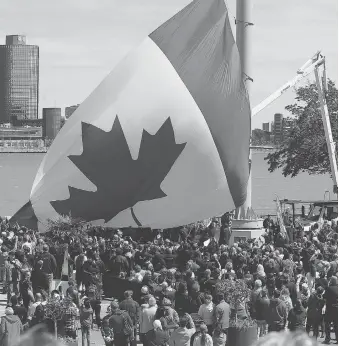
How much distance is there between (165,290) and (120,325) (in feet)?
6.75

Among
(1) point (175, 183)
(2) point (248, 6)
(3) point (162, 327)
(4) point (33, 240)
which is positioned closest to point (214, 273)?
(3) point (162, 327)

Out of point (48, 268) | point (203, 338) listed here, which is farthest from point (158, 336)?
point (48, 268)

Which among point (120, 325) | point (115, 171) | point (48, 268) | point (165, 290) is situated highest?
point (115, 171)

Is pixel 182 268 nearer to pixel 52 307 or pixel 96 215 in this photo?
pixel 96 215

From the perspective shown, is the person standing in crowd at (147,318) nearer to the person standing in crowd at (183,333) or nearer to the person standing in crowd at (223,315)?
the person standing in crowd at (223,315)

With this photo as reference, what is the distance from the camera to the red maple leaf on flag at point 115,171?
2303 centimetres

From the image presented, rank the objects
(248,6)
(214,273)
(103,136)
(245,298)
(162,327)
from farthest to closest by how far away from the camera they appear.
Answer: (248,6), (103,136), (214,273), (245,298), (162,327)

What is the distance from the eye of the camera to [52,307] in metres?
14.7

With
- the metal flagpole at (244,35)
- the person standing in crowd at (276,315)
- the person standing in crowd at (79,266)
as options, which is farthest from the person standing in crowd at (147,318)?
the metal flagpole at (244,35)

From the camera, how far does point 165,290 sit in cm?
1634

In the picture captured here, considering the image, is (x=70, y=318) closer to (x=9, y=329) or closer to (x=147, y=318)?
(x=9, y=329)

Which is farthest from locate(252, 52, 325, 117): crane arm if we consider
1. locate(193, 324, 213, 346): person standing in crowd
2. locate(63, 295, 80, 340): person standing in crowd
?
locate(193, 324, 213, 346): person standing in crowd

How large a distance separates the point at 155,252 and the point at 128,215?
93.8 inches

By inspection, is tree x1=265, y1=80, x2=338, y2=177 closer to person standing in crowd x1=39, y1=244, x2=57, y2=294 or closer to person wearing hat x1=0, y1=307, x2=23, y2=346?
person standing in crowd x1=39, y1=244, x2=57, y2=294
